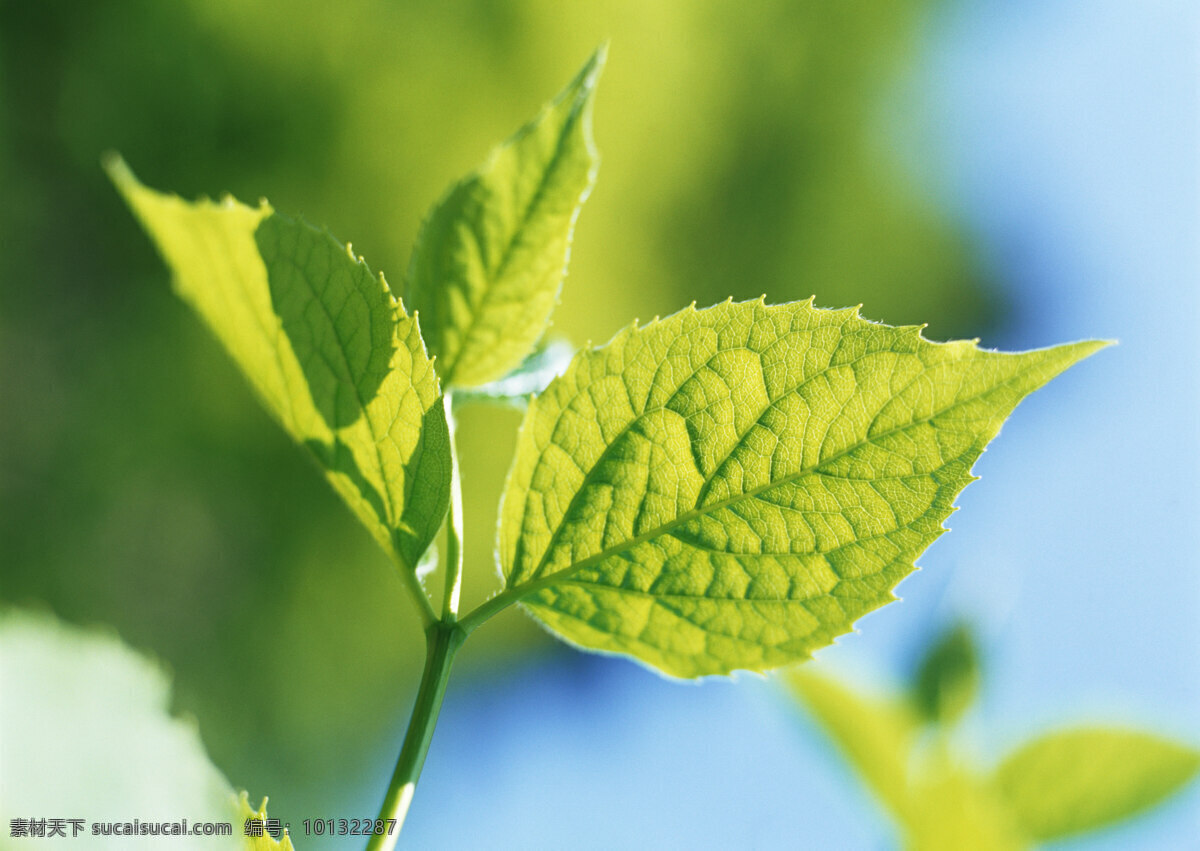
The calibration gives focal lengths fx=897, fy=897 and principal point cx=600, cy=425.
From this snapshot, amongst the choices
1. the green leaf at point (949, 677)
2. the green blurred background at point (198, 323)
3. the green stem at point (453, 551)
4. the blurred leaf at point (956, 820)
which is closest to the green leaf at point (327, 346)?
the green stem at point (453, 551)

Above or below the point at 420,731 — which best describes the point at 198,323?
above

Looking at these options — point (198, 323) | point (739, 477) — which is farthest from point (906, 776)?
point (198, 323)

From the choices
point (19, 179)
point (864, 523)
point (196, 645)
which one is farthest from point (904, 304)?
point (864, 523)

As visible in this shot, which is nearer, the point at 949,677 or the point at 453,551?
the point at 453,551

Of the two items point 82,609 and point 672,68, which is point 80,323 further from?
point 672,68

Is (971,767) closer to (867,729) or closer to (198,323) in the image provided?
(867,729)
